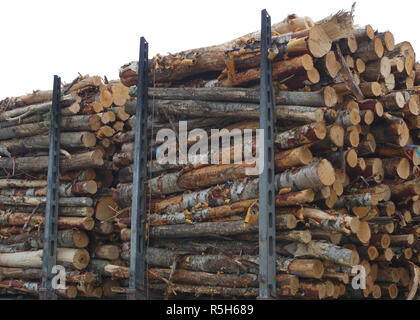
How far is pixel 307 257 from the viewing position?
6.18m

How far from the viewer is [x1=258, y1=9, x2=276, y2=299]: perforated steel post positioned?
6.15 metres

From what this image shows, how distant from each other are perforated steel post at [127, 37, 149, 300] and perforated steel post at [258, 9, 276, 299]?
2.21 meters

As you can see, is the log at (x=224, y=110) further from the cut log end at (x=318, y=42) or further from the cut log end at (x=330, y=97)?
the cut log end at (x=318, y=42)

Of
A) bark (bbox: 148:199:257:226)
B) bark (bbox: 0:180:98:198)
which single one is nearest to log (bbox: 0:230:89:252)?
bark (bbox: 0:180:98:198)

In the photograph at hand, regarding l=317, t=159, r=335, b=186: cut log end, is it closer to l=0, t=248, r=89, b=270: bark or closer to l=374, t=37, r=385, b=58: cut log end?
l=374, t=37, r=385, b=58: cut log end

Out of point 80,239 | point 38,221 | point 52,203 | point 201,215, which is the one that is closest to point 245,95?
point 201,215

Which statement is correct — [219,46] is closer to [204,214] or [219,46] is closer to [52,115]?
[204,214]

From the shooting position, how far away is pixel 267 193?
626 centimetres

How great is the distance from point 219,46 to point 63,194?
13.5 feet

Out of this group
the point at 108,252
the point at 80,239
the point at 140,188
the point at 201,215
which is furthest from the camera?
the point at 80,239

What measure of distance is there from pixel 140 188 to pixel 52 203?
2.15 metres

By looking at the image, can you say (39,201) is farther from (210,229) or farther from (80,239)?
(210,229)

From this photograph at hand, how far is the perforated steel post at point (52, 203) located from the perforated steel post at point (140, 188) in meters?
1.98

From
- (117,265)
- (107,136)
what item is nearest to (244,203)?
(117,265)
